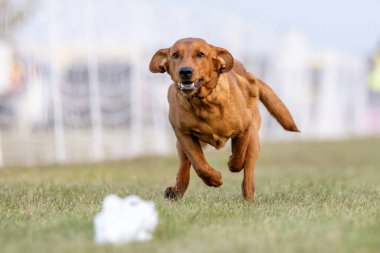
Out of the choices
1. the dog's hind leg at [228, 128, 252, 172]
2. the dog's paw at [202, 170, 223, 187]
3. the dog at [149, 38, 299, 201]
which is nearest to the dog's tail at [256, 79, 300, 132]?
the dog at [149, 38, 299, 201]

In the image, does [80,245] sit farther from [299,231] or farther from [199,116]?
[199,116]

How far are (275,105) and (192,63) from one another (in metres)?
1.47

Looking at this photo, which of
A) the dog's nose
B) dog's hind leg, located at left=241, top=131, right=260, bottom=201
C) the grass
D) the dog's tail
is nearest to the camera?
the grass

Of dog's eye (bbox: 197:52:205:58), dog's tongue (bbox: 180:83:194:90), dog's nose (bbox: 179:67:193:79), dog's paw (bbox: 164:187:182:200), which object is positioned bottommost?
dog's paw (bbox: 164:187:182:200)

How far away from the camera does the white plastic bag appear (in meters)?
4.31

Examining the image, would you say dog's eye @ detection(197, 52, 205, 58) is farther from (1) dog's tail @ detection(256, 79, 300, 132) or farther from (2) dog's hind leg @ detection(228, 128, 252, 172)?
(1) dog's tail @ detection(256, 79, 300, 132)

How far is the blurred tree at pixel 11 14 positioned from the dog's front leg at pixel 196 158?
21.3 feet

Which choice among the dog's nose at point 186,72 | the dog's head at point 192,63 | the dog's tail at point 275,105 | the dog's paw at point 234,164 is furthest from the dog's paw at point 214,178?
the dog's tail at point 275,105

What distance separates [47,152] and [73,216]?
8.95m

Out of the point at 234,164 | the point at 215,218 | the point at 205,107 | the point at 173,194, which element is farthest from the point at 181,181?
A: the point at 215,218

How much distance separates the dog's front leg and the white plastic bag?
1.86 meters

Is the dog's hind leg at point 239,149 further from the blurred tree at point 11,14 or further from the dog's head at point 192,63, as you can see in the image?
the blurred tree at point 11,14

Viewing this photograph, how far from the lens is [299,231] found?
4.62 metres

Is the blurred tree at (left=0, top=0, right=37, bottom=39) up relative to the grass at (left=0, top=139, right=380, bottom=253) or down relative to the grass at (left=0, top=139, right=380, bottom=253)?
up
